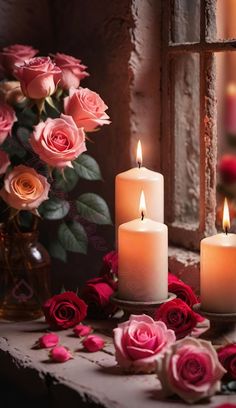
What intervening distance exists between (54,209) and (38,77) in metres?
0.29

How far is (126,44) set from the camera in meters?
1.84

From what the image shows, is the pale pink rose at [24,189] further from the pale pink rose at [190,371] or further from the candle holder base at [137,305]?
the pale pink rose at [190,371]

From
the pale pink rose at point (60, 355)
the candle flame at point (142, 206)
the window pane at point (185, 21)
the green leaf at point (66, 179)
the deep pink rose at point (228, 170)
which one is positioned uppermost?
the window pane at point (185, 21)

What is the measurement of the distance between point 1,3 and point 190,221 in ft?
2.21

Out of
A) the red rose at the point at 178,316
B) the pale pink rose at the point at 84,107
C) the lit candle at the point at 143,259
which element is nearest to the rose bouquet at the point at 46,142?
the pale pink rose at the point at 84,107

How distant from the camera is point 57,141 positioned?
161cm

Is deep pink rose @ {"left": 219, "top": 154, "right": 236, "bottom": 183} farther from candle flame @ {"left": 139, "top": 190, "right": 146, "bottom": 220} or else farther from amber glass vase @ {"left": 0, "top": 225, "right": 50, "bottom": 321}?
candle flame @ {"left": 139, "top": 190, "right": 146, "bottom": 220}

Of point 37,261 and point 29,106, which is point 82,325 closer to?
point 37,261

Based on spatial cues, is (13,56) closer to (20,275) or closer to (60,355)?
(20,275)

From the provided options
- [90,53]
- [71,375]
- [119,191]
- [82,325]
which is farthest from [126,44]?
[71,375]

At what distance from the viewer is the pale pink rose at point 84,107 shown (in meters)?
1.67

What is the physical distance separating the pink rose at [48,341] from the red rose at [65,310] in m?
0.07

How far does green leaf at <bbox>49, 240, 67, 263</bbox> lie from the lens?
1.86m

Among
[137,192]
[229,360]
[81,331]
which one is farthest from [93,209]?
[229,360]
